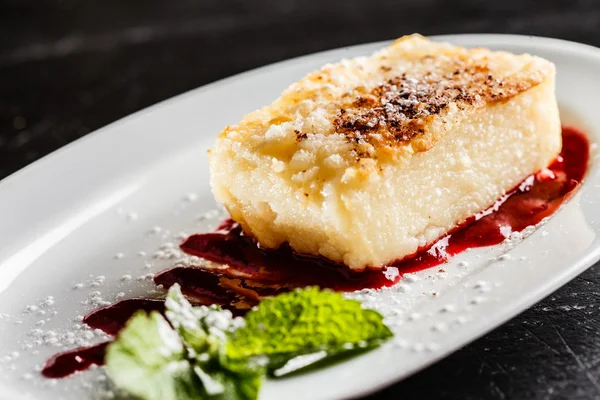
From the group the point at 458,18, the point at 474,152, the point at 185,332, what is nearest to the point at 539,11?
the point at 458,18

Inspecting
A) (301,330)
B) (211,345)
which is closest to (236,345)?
(211,345)

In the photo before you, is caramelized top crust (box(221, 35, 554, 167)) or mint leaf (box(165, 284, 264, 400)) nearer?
mint leaf (box(165, 284, 264, 400))

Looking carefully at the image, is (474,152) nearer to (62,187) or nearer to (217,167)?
(217,167)

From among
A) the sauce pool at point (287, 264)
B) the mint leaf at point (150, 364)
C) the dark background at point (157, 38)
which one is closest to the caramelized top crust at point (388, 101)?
the sauce pool at point (287, 264)

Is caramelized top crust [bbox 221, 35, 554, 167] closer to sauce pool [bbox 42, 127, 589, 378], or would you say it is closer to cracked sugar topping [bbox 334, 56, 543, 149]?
cracked sugar topping [bbox 334, 56, 543, 149]

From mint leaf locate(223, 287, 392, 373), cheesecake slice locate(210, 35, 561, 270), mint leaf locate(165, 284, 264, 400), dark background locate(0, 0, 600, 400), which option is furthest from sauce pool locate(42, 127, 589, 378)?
dark background locate(0, 0, 600, 400)

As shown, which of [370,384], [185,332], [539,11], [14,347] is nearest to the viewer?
[370,384]
